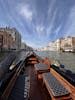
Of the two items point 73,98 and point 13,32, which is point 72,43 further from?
point 73,98

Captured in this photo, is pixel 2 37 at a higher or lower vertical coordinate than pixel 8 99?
higher

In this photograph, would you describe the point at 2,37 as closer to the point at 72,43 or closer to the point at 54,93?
the point at 72,43

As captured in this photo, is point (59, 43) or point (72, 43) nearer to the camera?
point (72, 43)

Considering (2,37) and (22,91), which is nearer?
(22,91)

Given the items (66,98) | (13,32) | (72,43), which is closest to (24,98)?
(66,98)

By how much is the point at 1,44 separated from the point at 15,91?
2954 inches

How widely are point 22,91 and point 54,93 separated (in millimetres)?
1030

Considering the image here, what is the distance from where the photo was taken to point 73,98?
9.79ft

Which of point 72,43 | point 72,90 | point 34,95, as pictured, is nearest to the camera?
point 72,90

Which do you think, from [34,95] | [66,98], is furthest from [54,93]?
[34,95]

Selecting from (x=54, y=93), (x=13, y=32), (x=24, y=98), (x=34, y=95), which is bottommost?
(x=34, y=95)

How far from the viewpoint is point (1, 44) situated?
75.9 m

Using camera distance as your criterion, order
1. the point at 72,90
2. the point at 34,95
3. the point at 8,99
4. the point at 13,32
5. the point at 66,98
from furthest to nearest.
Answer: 1. the point at 13,32
2. the point at 34,95
3. the point at 72,90
4. the point at 8,99
5. the point at 66,98

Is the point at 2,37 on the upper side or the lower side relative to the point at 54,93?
upper
